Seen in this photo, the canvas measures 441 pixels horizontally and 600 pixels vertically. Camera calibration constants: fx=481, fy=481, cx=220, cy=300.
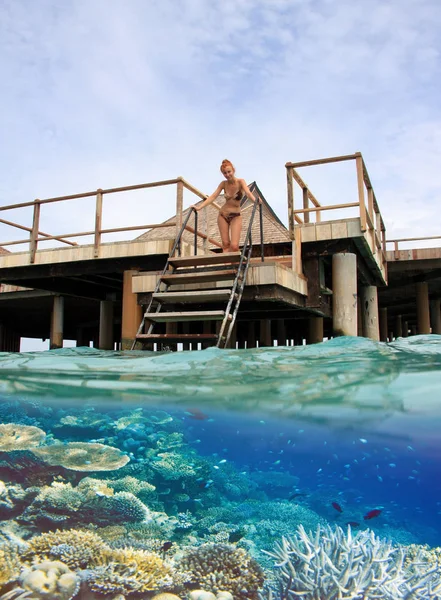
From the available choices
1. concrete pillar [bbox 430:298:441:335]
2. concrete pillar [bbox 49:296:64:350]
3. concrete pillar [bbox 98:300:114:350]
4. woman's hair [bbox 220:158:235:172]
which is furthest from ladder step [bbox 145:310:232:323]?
concrete pillar [bbox 430:298:441:335]

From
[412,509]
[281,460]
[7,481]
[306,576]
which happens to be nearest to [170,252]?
[281,460]

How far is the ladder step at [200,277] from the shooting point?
8331mm

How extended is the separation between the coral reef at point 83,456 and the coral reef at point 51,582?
1.78 metres

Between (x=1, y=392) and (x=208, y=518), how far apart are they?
13.7 ft

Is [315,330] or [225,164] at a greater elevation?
[225,164]

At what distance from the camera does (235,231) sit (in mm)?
9273

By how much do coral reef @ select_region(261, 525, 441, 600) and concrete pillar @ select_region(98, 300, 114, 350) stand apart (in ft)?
40.5

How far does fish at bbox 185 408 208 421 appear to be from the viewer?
7.08m

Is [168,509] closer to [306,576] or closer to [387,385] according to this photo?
[306,576]

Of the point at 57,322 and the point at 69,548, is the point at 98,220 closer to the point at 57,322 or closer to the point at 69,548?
the point at 57,322

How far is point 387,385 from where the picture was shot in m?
6.51

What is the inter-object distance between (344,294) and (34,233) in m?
7.55

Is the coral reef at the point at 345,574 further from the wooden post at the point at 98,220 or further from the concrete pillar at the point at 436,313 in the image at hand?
the concrete pillar at the point at 436,313

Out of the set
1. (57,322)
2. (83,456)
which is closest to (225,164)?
(83,456)
